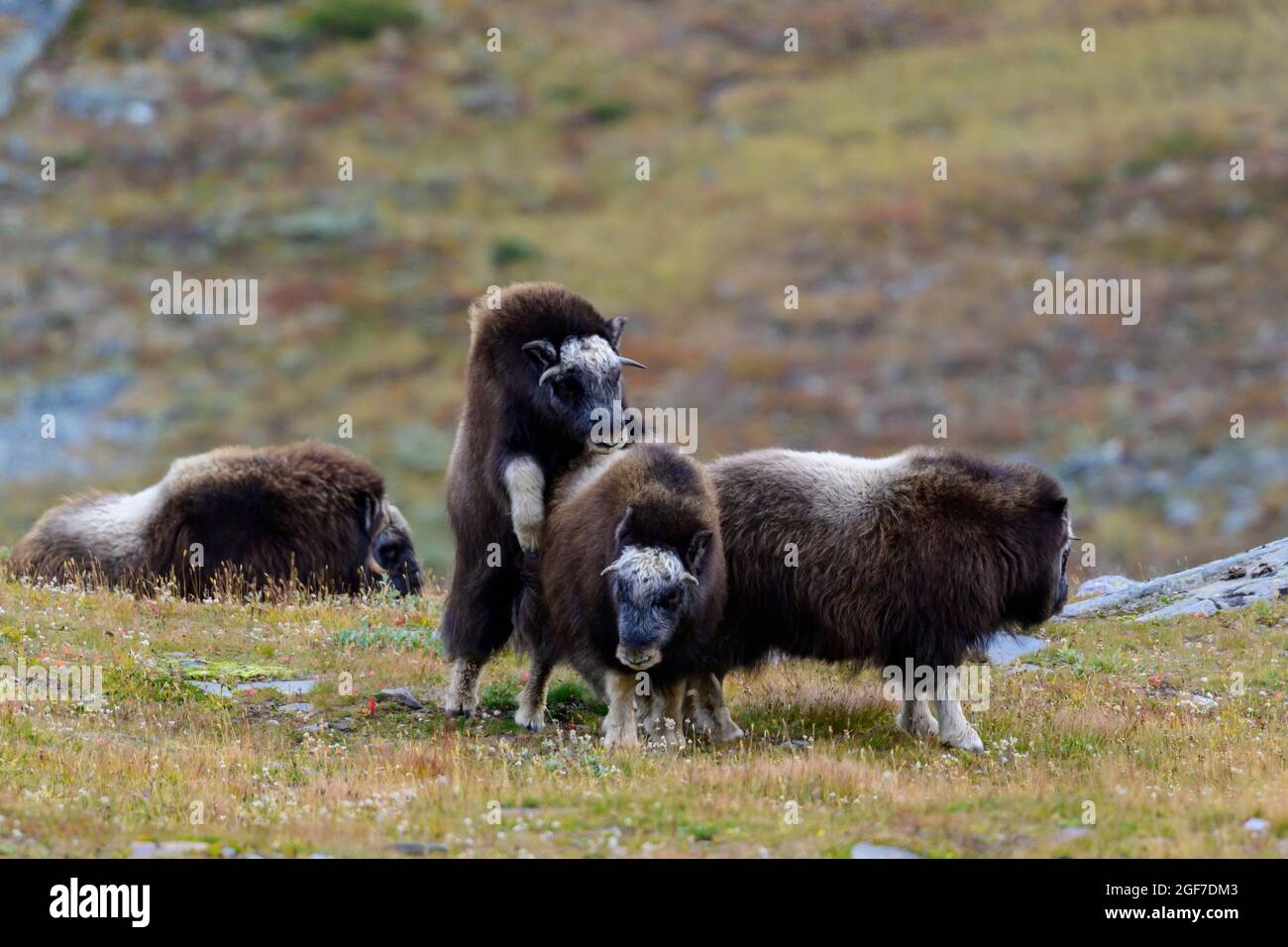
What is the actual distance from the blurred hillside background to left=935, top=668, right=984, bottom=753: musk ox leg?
66.8 ft

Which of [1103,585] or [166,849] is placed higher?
[1103,585]

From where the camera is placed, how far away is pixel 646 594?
10734 mm

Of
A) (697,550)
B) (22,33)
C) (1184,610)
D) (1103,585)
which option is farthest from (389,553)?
(22,33)

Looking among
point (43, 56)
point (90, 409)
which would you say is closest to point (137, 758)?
point (90, 409)

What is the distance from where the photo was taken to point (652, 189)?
177ft

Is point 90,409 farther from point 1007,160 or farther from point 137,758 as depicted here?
point 137,758

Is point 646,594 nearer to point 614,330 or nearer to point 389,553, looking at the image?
point 614,330

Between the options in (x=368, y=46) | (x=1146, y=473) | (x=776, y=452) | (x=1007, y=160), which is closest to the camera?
(x=776, y=452)

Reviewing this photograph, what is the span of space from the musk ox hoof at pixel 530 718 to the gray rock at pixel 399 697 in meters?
0.86

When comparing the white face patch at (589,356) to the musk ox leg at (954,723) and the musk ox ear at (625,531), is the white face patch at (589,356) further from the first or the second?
the musk ox leg at (954,723)

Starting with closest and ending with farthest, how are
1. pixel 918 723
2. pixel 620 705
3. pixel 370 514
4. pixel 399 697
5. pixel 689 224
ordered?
pixel 620 705, pixel 918 723, pixel 399 697, pixel 370 514, pixel 689 224

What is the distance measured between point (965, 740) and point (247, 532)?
8033 mm

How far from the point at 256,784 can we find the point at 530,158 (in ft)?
157

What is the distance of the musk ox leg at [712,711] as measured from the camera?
11.7m
